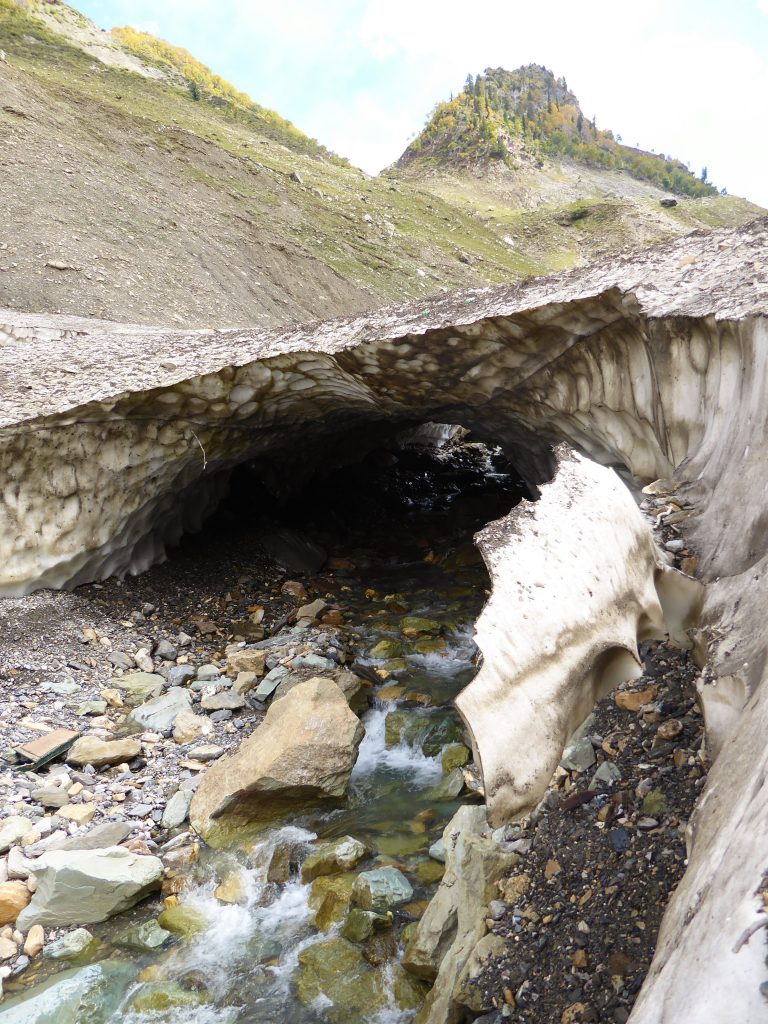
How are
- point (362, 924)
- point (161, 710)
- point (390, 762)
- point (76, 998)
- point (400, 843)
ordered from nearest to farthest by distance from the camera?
1. point (76, 998)
2. point (362, 924)
3. point (400, 843)
4. point (390, 762)
5. point (161, 710)

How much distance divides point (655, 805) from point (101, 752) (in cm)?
443

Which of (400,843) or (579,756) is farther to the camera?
(400,843)

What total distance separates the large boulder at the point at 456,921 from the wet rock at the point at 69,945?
1960 mm

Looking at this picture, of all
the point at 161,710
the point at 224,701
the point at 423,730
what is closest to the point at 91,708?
the point at 161,710

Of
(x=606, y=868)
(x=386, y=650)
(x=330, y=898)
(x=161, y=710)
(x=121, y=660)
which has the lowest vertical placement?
(x=330, y=898)

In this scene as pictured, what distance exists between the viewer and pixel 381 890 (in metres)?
4.24

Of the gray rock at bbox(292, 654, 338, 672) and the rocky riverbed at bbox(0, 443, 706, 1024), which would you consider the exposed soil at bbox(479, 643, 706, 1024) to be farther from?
the gray rock at bbox(292, 654, 338, 672)

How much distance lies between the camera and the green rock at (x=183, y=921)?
4.24 metres

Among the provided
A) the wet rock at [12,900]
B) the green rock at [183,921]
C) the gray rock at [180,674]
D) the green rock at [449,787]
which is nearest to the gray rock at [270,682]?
the gray rock at [180,674]

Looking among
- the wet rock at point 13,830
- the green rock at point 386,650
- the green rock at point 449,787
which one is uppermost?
the green rock at point 386,650

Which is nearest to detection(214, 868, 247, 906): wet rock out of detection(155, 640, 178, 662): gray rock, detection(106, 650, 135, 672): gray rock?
detection(106, 650, 135, 672): gray rock

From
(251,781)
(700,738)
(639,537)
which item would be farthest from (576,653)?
(251,781)

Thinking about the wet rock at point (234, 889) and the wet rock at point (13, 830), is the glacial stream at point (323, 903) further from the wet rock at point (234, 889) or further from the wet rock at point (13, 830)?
the wet rock at point (13, 830)

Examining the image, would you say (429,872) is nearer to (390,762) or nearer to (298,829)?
(298,829)
